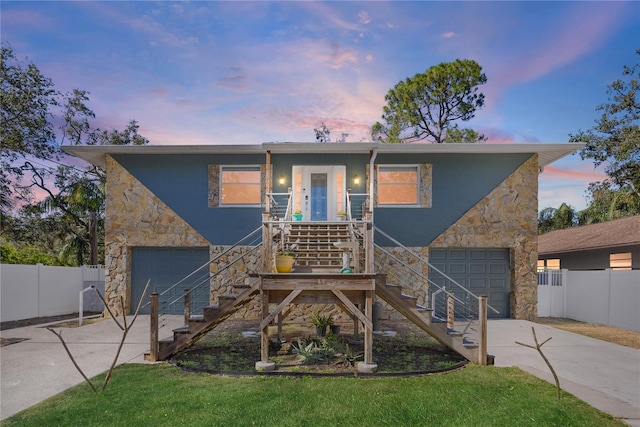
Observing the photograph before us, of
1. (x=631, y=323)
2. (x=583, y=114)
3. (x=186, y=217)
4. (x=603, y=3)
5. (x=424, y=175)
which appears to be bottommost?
(x=631, y=323)

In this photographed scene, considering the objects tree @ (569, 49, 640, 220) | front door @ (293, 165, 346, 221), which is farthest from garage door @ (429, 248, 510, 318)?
tree @ (569, 49, 640, 220)

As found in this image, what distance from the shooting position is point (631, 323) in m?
11.7

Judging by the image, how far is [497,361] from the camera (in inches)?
305

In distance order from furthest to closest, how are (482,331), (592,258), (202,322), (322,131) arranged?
(322,131)
(592,258)
(202,322)
(482,331)

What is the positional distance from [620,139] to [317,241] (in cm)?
1690

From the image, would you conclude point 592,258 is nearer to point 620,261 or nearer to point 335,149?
point 620,261

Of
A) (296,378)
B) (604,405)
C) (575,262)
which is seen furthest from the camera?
(575,262)

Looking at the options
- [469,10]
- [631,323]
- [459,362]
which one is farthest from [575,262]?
[459,362]

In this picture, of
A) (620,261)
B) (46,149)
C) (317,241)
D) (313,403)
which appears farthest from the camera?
(46,149)

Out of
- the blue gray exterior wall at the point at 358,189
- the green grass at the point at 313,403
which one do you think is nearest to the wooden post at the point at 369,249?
the green grass at the point at 313,403

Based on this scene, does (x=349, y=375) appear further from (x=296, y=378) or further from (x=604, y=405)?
(x=604, y=405)

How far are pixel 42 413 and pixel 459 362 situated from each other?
21.0 feet

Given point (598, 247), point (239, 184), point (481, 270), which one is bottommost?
point (481, 270)

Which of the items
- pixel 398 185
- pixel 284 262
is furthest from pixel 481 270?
pixel 284 262
